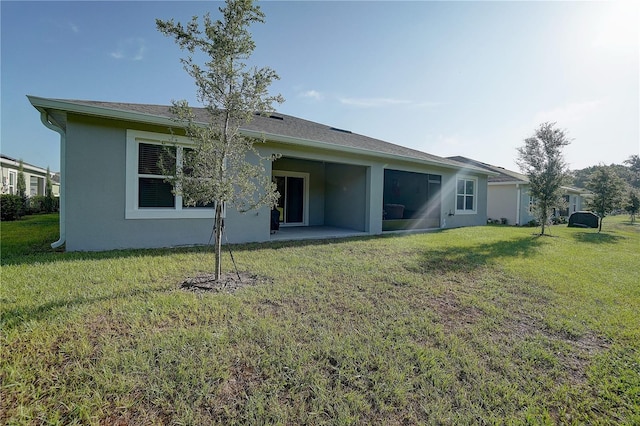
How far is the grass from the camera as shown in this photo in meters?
1.99

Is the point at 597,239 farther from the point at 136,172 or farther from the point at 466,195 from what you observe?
the point at 136,172

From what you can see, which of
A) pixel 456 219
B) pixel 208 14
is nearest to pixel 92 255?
pixel 208 14

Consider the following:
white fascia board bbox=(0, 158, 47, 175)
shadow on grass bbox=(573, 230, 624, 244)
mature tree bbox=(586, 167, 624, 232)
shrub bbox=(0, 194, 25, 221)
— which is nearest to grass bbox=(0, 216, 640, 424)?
shadow on grass bbox=(573, 230, 624, 244)

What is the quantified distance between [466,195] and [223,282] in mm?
13310

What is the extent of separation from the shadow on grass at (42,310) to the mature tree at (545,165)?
14.2m

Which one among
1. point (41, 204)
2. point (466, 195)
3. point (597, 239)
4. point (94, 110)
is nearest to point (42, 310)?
point (94, 110)

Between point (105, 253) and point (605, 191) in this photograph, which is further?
point (605, 191)

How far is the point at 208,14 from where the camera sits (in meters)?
4.02

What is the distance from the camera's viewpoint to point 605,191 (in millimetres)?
14219

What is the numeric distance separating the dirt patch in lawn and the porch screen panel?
7.25m

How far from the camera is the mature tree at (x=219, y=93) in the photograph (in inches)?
156

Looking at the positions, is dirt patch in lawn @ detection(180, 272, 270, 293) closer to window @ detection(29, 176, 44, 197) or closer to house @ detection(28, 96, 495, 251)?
house @ detection(28, 96, 495, 251)

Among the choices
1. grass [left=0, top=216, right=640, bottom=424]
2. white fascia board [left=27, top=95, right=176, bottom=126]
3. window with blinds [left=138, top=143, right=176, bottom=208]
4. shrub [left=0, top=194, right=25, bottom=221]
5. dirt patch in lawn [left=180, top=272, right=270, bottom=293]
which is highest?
white fascia board [left=27, top=95, right=176, bottom=126]

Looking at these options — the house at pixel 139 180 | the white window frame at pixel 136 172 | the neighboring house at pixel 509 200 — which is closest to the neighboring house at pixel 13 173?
the house at pixel 139 180
